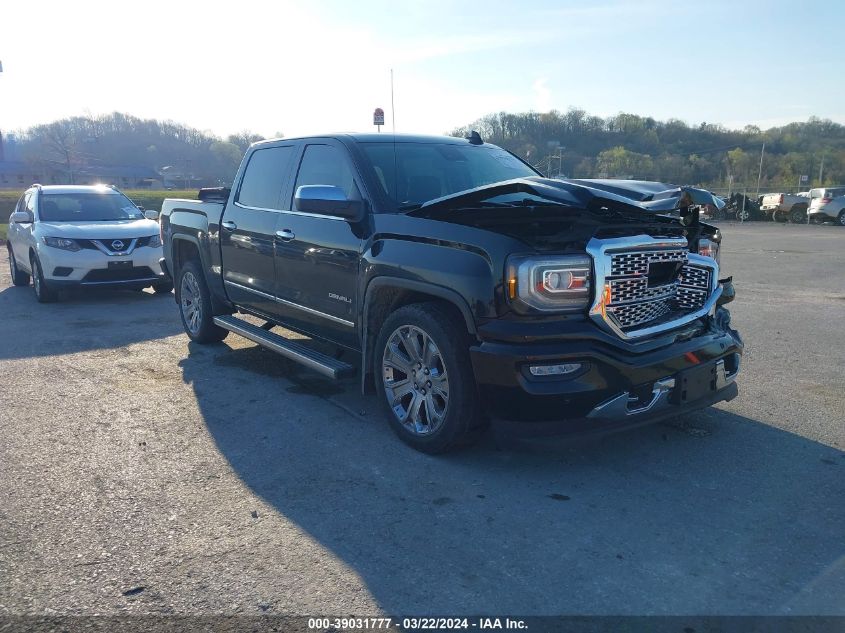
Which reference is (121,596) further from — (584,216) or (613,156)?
(613,156)

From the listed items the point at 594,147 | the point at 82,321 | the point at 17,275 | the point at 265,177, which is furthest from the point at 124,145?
the point at 265,177

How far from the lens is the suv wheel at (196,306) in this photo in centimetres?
689

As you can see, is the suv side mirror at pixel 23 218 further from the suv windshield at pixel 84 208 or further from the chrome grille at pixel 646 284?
the chrome grille at pixel 646 284

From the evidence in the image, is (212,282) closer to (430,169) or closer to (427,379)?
(430,169)

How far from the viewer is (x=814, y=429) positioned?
4453 millimetres

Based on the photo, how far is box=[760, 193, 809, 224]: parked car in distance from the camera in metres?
32.3

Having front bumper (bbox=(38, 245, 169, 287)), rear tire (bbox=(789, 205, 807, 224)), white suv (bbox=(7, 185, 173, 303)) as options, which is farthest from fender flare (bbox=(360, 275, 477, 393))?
rear tire (bbox=(789, 205, 807, 224))

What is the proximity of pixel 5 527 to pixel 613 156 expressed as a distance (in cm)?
3956

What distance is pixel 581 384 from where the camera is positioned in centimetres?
344

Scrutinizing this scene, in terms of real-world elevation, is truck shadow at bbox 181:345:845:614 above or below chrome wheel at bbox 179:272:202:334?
below

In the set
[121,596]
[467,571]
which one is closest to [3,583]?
[121,596]

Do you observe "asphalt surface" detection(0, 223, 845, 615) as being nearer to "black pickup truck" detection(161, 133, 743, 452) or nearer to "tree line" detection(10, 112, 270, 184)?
"black pickup truck" detection(161, 133, 743, 452)

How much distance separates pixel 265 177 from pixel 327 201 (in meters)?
1.74

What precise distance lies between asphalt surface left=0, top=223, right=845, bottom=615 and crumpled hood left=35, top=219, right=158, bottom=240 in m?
4.49
